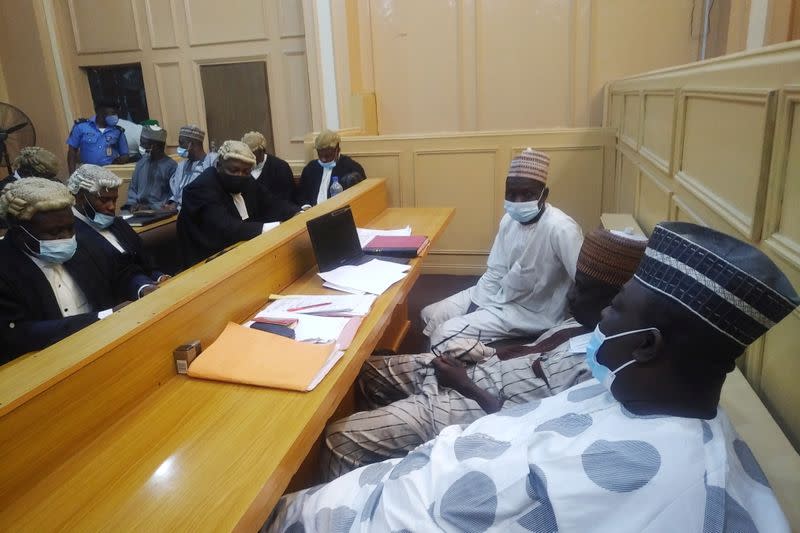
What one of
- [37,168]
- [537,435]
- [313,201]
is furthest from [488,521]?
[37,168]

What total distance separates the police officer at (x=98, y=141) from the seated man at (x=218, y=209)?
3942 millimetres

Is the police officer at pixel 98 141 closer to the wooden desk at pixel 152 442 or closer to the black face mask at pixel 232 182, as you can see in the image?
the black face mask at pixel 232 182

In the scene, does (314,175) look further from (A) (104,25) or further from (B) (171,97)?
(A) (104,25)

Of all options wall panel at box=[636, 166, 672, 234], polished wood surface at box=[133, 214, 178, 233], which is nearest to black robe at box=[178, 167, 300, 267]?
polished wood surface at box=[133, 214, 178, 233]

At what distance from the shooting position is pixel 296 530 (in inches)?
46.0

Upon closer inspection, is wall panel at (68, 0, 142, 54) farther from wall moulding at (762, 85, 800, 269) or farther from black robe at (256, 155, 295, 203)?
wall moulding at (762, 85, 800, 269)

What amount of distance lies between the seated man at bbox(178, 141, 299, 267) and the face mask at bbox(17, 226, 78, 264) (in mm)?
1200

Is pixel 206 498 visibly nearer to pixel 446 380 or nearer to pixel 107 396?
pixel 107 396

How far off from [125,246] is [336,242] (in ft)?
3.62

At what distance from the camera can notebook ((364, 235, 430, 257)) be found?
2488 millimetres

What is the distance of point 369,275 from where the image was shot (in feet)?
7.20

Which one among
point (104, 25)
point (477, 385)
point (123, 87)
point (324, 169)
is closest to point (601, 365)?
point (477, 385)

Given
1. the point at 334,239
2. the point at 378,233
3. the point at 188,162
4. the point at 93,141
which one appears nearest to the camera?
the point at 334,239

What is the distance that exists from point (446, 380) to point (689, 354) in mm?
949
